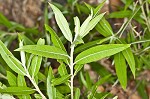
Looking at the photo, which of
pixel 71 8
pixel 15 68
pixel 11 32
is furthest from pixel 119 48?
pixel 11 32

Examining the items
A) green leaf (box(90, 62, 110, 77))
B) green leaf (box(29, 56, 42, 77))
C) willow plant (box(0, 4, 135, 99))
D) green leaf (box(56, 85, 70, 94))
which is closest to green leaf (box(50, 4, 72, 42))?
willow plant (box(0, 4, 135, 99))

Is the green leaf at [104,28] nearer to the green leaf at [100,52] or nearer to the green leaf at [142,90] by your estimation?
the green leaf at [100,52]

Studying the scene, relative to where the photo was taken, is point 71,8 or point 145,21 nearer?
point 145,21

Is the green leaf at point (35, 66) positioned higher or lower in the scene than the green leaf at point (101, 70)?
higher

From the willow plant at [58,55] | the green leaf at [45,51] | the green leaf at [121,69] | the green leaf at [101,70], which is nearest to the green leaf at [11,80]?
the willow plant at [58,55]

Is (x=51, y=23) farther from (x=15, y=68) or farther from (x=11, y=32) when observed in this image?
(x=15, y=68)

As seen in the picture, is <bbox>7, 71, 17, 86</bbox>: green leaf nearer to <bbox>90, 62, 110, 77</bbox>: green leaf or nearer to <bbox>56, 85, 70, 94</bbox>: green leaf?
<bbox>56, 85, 70, 94</bbox>: green leaf
